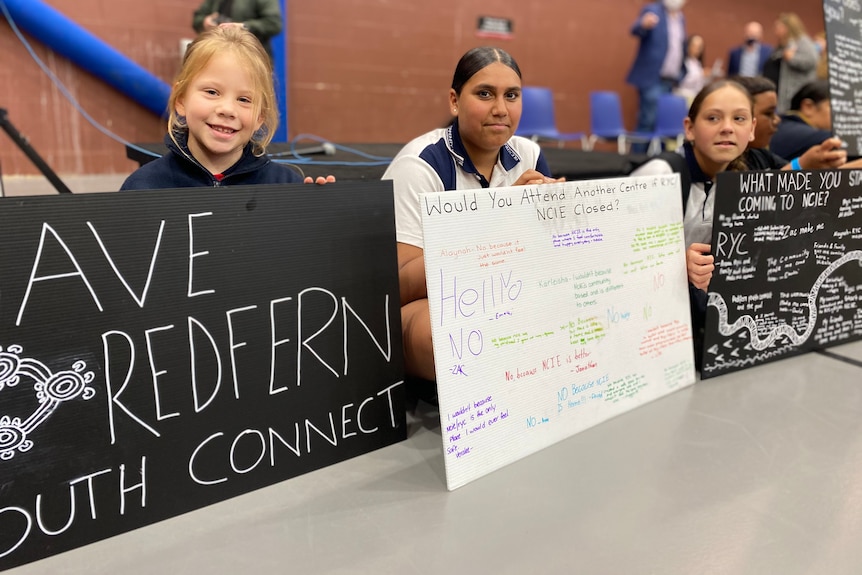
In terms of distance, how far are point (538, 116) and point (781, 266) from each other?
3576mm

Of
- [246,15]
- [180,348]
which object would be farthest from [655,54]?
[180,348]

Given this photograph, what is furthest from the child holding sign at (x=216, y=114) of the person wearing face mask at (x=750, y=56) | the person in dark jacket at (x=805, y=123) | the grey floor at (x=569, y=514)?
the person wearing face mask at (x=750, y=56)

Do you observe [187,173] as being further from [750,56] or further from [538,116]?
[750,56]

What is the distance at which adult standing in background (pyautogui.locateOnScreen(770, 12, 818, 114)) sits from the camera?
505cm

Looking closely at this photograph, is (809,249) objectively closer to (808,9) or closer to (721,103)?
(721,103)

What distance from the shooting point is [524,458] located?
136 cm

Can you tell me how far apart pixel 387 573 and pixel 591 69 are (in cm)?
651

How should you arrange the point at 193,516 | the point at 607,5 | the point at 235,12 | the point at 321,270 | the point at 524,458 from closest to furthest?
the point at 193,516 → the point at 321,270 → the point at 524,458 → the point at 235,12 → the point at 607,5

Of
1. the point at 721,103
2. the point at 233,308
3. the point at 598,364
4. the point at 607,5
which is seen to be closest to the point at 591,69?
the point at 607,5

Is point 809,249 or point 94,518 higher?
point 809,249

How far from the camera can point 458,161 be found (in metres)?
1.60

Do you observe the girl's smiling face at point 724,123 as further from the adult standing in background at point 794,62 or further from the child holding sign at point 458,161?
the adult standing in background at point 794,62

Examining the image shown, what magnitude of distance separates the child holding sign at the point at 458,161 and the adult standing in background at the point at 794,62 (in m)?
4.59

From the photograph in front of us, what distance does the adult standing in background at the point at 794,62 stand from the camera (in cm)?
505
